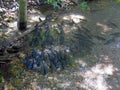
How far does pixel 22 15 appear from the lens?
7.44 metres

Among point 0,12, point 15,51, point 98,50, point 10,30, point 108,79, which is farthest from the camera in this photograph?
point 0,12

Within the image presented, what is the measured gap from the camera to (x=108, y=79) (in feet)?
19.5

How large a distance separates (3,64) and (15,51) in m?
0.57

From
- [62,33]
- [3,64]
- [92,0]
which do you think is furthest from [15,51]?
[92,0]

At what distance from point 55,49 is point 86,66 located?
0.98 meters

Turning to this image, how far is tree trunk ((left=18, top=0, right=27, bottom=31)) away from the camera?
7.23 metres

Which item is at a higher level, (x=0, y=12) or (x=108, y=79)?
(x=0, y=12)

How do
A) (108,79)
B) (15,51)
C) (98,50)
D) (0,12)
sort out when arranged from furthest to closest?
1. (0,12)
2. (98,50)
3. (15,51)
4. (108,79)

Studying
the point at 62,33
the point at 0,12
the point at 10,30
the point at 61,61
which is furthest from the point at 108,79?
the point at 0,12

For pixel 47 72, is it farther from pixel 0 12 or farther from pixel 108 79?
pixel 0 12

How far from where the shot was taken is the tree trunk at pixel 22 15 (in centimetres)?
723

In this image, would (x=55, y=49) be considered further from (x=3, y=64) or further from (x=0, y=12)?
(x=0, y=12)

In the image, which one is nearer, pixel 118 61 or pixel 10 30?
pixel 118 61

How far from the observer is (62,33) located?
25.0ft
